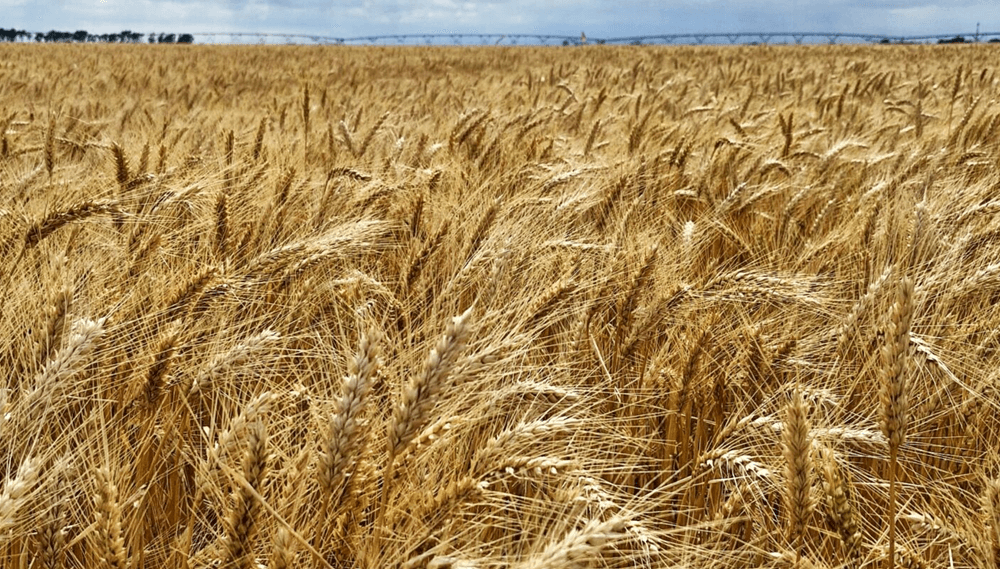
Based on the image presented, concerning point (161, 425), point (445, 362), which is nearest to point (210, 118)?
point (161, 425)

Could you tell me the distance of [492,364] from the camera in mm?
1078

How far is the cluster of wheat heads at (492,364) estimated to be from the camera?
97 centimetres

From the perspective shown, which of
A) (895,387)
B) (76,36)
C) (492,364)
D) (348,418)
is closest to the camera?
(348,418)

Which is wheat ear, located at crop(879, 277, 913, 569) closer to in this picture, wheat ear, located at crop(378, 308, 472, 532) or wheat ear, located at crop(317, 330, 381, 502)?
wheat ear, located at crop(378, 308, 472, 532)

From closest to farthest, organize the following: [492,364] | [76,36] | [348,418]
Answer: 1. [348,418]
2. [492,364]
3. [76,36]

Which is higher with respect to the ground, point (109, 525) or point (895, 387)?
point (895, 387)

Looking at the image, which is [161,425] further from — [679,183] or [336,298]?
[679,183]

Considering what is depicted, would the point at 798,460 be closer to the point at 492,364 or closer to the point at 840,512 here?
the point at 840,512

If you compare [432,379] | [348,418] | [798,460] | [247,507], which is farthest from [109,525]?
[798,460]

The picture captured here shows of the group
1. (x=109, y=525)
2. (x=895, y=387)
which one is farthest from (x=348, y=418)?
(x=895, y=387)

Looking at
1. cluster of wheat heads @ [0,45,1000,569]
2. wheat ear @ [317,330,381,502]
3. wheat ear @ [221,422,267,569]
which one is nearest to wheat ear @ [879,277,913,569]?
cluster of wheat heads @ [0,45,1000,569]

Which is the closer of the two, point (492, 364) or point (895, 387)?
point (895, 387)

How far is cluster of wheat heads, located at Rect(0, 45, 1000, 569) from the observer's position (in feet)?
3.19

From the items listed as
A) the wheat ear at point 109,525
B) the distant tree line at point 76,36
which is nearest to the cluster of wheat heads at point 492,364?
the wheat ear at point 109,525
